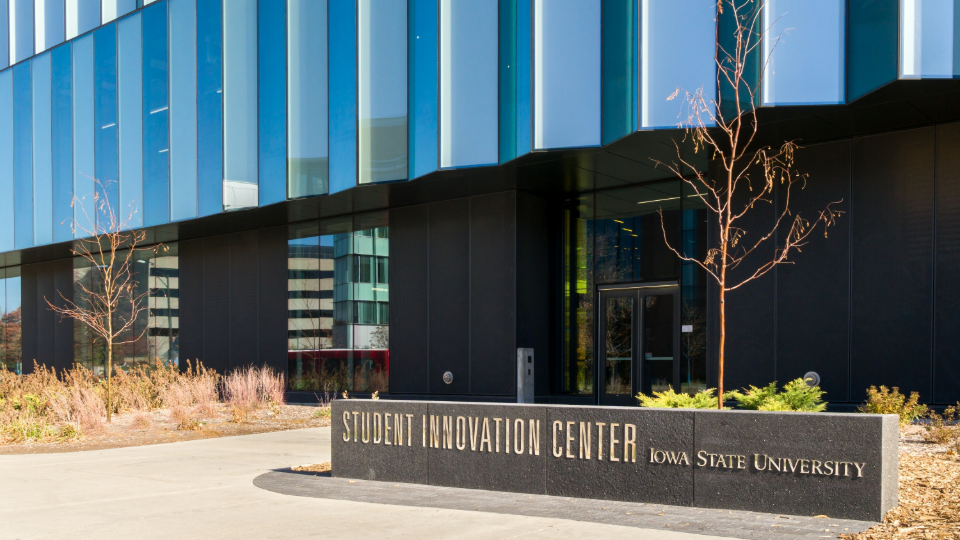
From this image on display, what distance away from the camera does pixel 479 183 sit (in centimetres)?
1827

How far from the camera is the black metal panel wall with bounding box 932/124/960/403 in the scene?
13.6 m

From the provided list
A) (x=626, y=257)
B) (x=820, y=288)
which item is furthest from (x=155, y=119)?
(x=820, y=288)

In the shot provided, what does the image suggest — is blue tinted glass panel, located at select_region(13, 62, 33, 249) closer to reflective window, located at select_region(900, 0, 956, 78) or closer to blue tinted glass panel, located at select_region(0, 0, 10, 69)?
blue tinted glass panel, located at select_region(0, 0, 10, 69)

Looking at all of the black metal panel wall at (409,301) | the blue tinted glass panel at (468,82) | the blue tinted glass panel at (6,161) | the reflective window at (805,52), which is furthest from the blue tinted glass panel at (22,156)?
the reflective window at (805,52)

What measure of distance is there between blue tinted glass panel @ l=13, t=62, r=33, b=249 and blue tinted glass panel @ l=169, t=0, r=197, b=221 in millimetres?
7848

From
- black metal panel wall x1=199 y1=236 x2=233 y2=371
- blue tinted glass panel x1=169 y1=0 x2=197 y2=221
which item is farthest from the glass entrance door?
black metal panel wall x1=199 y1=236 x2=233 y2=371

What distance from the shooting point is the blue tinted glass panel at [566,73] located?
48.4ft

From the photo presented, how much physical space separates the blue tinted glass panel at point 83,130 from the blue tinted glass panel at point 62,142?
0.29m

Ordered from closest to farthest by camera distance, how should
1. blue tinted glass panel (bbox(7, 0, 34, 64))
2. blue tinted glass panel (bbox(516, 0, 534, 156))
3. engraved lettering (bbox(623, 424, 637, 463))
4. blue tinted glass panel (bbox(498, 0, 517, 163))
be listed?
engraved lettering (bbox(623, 424, 637, 463))
blue tinted glass panel (bbox(516, 0, 534, 156))
blue tinted glass panel (bbox(498, 0, 517, 163))
blue tinted glass panel (bbox(7, 0, 34, 64))

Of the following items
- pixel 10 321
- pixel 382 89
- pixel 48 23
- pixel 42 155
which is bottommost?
pixel 10 321

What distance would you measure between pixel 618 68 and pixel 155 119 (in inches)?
587

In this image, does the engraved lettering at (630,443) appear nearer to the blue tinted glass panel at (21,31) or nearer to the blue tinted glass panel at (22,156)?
the blue tinted glass panel at (22,156)

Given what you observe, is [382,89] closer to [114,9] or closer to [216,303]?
[216,303]

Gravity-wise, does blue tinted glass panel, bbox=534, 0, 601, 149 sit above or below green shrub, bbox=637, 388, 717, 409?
above
